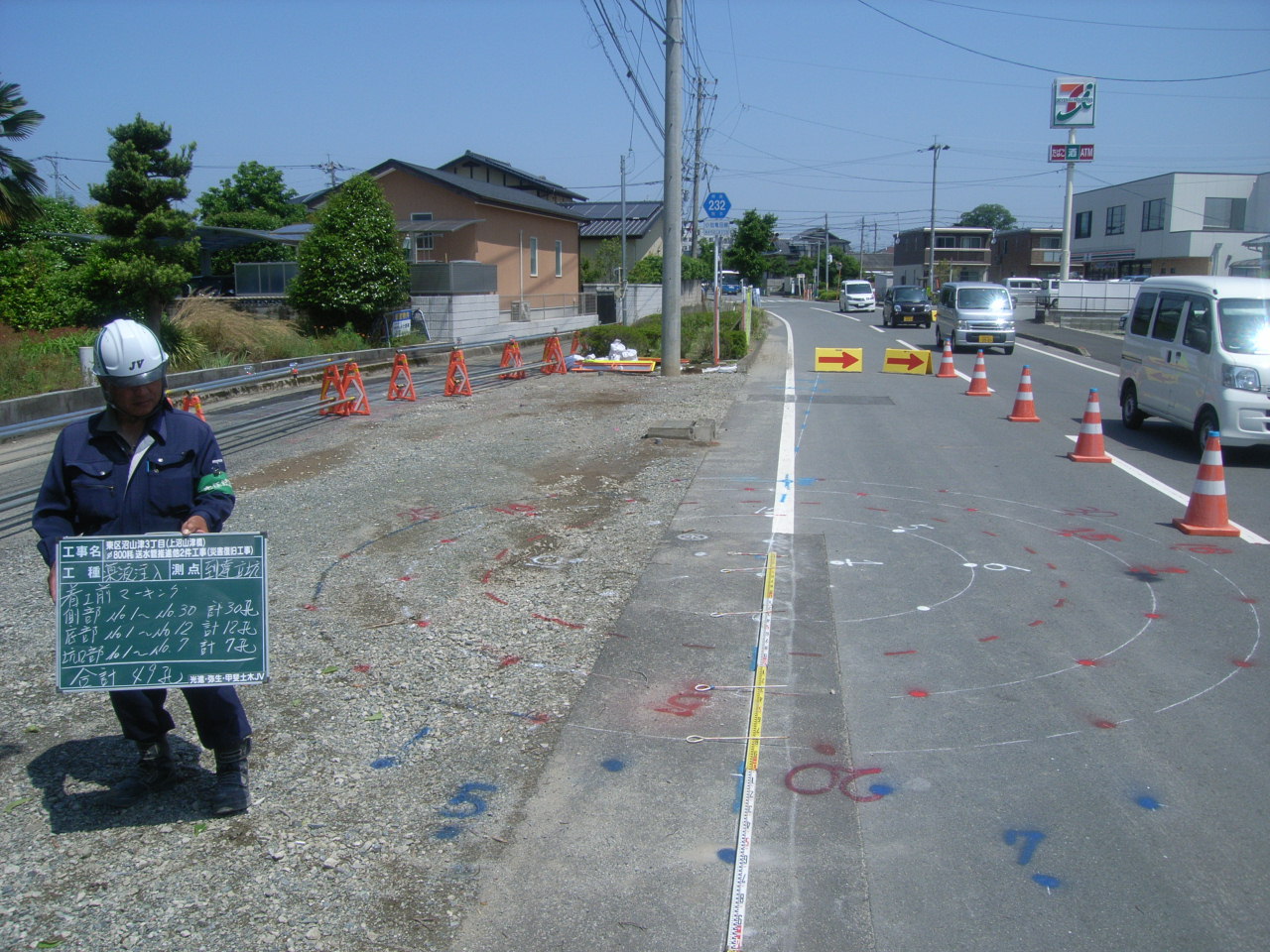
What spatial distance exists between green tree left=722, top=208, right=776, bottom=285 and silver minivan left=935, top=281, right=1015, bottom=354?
47.6 metres

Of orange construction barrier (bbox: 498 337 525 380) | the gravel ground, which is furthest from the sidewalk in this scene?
the gravel ground

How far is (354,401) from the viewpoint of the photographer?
617 inches

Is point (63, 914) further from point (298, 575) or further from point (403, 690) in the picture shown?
point (298, 575)

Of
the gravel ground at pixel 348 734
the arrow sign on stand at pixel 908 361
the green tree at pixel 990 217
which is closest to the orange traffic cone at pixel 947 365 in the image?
the arrow sign on stand at pixel 908 361

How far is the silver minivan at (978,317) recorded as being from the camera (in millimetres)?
28109

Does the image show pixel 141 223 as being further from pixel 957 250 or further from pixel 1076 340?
pixel 957 250

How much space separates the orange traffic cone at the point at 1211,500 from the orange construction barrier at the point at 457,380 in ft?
39.7

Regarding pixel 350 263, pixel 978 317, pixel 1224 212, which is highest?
pixel 1224 212

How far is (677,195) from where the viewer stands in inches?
837

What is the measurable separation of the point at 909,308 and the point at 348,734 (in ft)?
131

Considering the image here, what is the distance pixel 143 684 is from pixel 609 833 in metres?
1.86

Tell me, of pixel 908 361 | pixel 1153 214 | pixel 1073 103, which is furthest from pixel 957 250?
pixel 908 361

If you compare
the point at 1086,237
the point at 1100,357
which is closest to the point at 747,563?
the point at 1100,357

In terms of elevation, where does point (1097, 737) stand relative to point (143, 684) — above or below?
below
